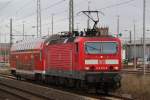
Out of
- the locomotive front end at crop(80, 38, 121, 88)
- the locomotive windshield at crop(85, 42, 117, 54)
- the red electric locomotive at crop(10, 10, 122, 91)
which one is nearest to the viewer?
the locomotive front end at crop(80, 38, 121, 88)

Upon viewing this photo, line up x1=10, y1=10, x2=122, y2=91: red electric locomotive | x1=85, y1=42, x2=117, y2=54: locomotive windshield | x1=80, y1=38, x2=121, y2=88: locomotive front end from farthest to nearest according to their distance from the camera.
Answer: x1=85, y1=42, x2=117, y2=54: locomotive windshield < x1=10, y1=10, x2=122, y2=91: red electric locomotive < x1=80, y1=38, x2=121, y2=88: locomotive front end

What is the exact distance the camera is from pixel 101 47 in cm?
2461

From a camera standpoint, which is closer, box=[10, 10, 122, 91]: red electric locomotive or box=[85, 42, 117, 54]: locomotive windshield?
box=[10, 10, 122, 91]: red electric locomotive

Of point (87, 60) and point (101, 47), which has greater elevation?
point (101, 47)

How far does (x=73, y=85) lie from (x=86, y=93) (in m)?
2.17

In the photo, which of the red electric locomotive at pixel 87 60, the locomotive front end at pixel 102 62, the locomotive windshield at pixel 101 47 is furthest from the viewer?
the locomotive windshield at pixel 101 47

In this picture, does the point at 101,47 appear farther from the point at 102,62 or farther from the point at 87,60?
the point at 87,60

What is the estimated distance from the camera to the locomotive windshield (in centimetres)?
2444

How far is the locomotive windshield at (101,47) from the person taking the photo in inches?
962

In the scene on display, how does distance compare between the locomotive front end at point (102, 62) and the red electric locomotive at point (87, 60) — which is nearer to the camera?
the locomotive front end at point (102, 62)

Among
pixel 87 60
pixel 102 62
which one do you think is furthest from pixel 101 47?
pixel 87 60

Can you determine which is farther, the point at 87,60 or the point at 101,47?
the point at 101,47

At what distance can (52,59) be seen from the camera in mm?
29891

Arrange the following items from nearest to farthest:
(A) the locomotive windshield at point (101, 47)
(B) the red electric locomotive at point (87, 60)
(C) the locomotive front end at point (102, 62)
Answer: (C) the locomotive front end at point (102, 62) → (B) the red electric locomotive at point (87, 60) → (A) the locomotive windshield at point (101, 47)
